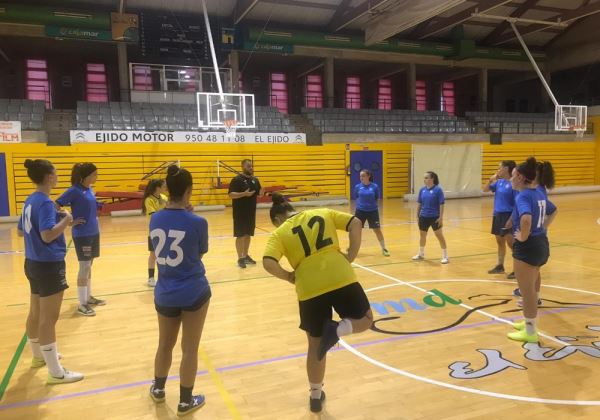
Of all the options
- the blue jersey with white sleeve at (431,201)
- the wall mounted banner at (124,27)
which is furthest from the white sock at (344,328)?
the wall mounted banner at (124,27)

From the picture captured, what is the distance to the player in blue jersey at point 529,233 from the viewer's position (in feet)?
13.8

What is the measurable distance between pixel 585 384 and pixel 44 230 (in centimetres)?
439

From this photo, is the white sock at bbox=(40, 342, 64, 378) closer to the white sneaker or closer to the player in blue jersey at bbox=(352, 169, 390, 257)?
the white sneaker

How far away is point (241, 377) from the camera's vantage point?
157 inches

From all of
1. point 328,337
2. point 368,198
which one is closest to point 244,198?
point 368,198

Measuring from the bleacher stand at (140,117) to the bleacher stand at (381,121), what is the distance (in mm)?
2619

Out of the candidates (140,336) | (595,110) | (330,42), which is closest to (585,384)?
(140,336)

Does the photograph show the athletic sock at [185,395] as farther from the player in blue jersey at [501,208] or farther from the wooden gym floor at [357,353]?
the player in blue jersey at [501,208]

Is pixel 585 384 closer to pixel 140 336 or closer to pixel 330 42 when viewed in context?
pixel 140 336

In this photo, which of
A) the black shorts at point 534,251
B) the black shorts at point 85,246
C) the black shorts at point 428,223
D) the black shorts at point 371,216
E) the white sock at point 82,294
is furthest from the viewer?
the black shorts at point 371,216

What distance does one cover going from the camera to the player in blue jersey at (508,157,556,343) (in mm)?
4211

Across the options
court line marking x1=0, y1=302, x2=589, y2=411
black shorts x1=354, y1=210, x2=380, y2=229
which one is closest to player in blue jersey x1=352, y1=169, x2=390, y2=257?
black shorts x1=354, y1=210, x2=380, y2=229

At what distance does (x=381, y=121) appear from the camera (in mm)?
22797

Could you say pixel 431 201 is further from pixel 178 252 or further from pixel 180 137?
pixel 180 137
